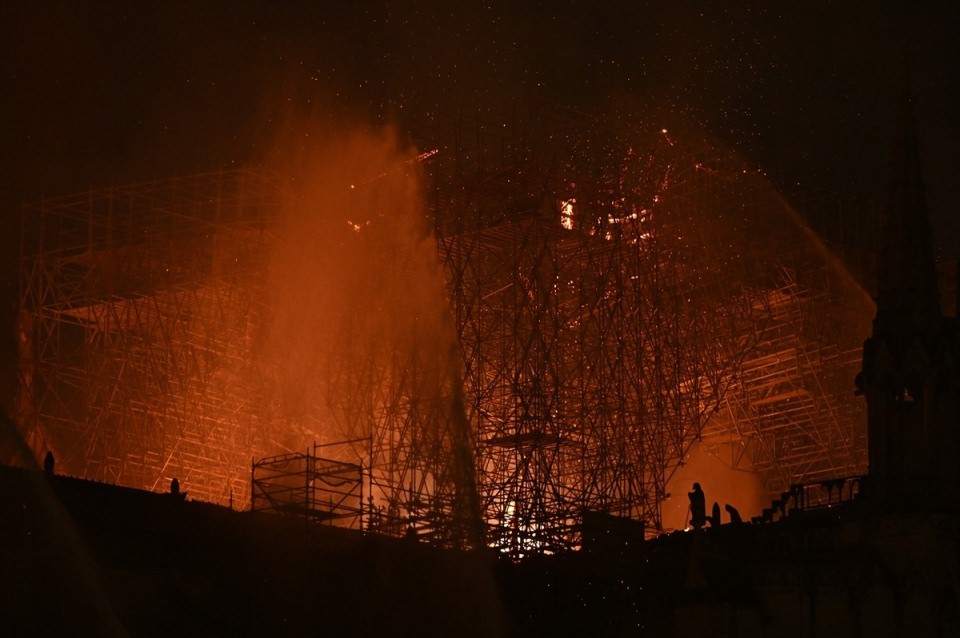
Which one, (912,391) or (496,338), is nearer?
(912,391)

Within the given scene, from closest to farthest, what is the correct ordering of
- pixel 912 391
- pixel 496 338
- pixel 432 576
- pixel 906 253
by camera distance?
pixel 912 391 → pixel 906 253 → pixel 432 576 → pixel 496 338

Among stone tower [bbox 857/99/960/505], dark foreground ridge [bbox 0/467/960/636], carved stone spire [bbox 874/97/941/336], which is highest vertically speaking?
carved stone spire [bbox 874/97/941/336]

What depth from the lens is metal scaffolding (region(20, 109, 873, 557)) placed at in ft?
183

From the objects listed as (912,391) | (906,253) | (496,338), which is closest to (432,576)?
(912,391)

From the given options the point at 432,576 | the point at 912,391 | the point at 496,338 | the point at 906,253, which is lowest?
the point at 432,576

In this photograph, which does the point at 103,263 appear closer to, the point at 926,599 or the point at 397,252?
the point at 397,252

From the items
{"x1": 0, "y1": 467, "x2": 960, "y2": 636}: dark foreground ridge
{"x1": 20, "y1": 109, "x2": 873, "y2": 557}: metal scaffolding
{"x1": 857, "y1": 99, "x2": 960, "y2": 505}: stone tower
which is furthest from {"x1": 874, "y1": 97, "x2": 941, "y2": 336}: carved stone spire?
{"x1": 20, "y1": 109, "x2": 873, "y2": 557}: metal scaffolding

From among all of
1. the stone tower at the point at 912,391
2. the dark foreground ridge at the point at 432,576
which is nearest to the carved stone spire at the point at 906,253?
the stone tower at the point at 912,391

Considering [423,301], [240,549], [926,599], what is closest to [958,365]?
[926,599]

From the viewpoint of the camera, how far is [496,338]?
59344 mm

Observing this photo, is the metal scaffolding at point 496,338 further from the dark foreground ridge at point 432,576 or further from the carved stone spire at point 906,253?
the carved stone spire at point 906,253

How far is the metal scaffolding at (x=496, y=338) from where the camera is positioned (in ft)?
183

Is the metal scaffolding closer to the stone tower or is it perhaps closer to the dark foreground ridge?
the dark foreground ridge

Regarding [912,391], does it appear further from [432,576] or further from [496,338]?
[496,338]
